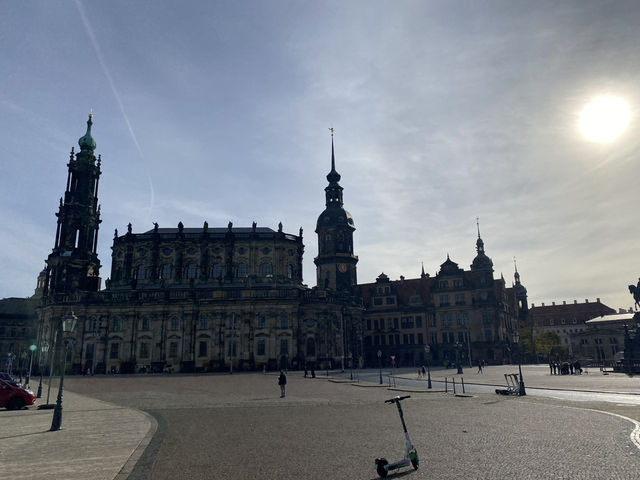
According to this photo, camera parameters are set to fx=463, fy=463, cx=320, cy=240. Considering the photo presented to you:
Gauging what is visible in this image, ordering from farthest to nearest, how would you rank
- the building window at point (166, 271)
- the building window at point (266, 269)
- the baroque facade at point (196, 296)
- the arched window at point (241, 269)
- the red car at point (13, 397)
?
the arched window at point (241, 269)
the building window at point (266, 269)
the building window at point (166, 271)
the baroque facade at point (196, 296)
the red car at point (13, 397)

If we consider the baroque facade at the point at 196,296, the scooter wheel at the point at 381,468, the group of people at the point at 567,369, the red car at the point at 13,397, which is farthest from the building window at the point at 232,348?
the scooter wheel at the point at 381,468

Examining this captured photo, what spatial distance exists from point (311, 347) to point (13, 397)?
49.0 metres

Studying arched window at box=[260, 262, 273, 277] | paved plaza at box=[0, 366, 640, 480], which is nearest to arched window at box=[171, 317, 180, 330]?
arched window at box=[260, 262, 273, 277]

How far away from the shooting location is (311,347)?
67.9 m

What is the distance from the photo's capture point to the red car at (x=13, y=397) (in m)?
21.1

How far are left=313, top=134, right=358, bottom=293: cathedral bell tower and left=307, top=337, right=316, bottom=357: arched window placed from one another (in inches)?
684

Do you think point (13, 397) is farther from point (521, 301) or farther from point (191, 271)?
point (521, 301)

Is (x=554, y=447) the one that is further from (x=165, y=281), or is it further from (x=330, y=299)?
(x=165, y=281)

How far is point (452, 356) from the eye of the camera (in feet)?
265

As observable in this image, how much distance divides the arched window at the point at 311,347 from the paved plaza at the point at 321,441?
47988 millimetres

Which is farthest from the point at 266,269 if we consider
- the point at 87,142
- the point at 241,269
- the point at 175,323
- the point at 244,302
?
the point at 87,142

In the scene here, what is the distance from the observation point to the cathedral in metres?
67.3

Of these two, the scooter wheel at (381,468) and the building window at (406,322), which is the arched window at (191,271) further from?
the scooter wheel at (381,468)

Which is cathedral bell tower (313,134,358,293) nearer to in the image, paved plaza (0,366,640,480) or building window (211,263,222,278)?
building window (211,263,222,278)
